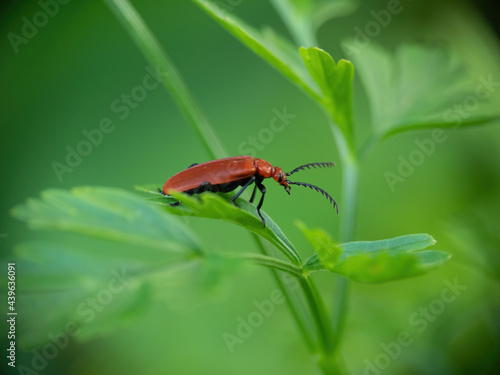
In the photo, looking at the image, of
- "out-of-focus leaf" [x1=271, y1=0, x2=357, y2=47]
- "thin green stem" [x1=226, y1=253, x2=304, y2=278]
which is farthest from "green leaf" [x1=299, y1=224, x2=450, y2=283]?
"out-of-focus leaf" [x1=271, y1=0, x2=357, y2=47]

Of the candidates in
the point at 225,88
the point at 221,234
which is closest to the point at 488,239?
the point at 221,234

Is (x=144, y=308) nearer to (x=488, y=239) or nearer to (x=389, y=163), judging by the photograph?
(x=488, y=239)

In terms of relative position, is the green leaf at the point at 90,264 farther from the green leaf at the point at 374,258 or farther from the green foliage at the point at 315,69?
the green foliage at the point at 315,69

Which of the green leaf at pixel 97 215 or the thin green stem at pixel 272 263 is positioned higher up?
the green leaf at pixel 97 215

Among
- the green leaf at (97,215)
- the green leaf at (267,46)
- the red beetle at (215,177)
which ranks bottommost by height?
the green leaf at (97,215)

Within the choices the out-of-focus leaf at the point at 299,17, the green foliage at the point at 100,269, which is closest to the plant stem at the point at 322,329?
the green foliage at the point at 100,269

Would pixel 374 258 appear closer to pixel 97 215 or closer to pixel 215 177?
pixel 97 215

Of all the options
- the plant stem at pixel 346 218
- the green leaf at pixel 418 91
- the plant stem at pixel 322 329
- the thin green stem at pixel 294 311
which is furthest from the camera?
the green leaf at pixel 418 91
